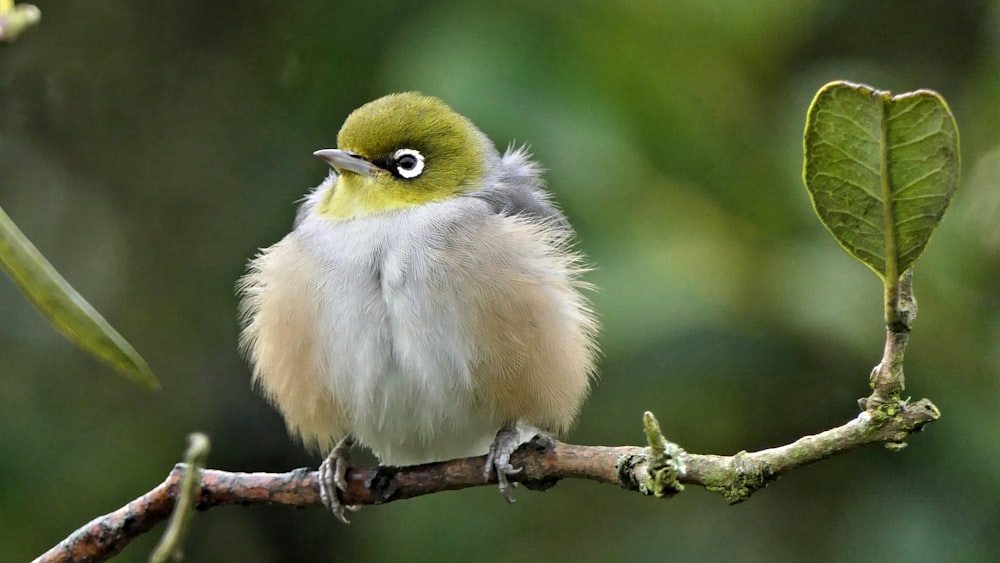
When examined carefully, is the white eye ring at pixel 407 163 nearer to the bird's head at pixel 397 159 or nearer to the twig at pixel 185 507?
the bird's head at pixel 397 159

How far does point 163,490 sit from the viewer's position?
8.80ft

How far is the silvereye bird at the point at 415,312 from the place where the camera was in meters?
3.73

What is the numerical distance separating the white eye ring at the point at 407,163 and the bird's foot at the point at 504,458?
40.7 inches

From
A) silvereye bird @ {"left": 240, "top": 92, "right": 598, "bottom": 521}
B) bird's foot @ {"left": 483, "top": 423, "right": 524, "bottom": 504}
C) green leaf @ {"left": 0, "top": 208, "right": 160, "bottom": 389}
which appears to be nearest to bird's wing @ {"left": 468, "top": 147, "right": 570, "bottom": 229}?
silvereye bird @ {"left": 240, "top": 92, "right": 598, "bottom": 521}

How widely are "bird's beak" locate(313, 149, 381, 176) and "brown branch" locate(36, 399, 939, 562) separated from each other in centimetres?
113

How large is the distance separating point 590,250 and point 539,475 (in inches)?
59.5

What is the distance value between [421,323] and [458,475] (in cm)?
60

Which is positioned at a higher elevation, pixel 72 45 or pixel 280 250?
pixel 72 45

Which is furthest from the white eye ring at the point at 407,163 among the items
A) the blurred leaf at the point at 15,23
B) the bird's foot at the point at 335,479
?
the blurred leaf at the point at 15,23

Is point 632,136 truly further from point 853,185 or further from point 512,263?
point 853,185

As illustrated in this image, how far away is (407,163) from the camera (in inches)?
170

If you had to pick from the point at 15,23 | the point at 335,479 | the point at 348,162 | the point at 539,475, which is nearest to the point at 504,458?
the point at 539,475

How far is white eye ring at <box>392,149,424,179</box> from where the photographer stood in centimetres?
429

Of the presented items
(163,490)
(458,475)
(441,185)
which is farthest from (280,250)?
(163,490)
